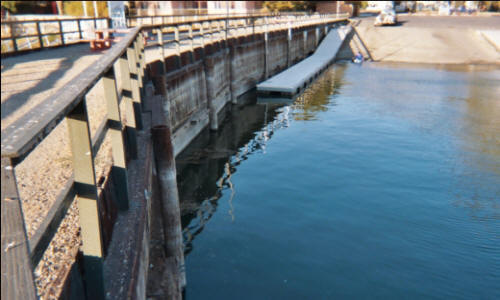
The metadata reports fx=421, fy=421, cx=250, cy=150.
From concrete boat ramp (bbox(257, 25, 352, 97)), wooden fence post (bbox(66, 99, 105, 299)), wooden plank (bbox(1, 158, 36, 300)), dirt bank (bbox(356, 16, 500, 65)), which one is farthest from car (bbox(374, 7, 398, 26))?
wooden plank (bbox(1, 158, 36, 300))

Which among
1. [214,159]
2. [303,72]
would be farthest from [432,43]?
→ [214,159]

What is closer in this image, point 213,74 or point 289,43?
point 213,74

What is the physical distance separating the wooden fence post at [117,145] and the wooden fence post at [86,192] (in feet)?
5.23

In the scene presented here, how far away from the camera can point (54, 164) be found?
7141 mm

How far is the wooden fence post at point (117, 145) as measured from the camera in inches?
164

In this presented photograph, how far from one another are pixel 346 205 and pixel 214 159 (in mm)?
6590

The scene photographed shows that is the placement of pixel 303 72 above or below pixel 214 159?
above

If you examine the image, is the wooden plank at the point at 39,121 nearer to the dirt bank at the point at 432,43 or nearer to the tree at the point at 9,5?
the dirt bank at the point at 432,43

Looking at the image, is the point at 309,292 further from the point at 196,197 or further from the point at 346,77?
the point at 346,77

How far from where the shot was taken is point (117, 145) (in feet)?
14.5

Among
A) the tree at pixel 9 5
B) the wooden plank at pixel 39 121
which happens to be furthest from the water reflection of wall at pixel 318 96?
the tree at pixel 9 5

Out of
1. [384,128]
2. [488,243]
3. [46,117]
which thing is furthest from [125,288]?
[384,128]

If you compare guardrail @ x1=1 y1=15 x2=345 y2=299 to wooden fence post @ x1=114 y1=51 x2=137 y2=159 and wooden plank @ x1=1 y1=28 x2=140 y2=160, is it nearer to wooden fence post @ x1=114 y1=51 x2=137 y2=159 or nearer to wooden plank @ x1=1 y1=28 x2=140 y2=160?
wooden plank @ x1=1 y1=28 x2=140 y2=160

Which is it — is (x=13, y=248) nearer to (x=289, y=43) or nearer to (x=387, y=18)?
(x=289, y=43)
